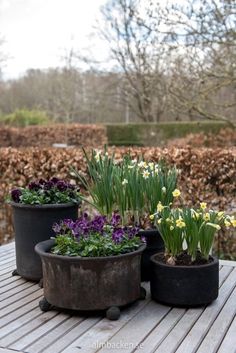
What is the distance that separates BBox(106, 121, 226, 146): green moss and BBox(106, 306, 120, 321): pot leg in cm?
1155

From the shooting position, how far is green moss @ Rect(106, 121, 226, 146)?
1488cm

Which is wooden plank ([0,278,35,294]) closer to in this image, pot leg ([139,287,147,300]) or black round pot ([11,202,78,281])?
black round pot ([11,202,78,281])

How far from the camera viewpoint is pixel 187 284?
7.89 ft

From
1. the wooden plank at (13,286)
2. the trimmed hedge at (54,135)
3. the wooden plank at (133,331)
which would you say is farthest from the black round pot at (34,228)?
the trimmed hedge at (54,135)

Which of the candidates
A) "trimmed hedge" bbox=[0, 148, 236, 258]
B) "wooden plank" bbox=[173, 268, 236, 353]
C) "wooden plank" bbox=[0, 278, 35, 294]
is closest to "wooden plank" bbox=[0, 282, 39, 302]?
"wooden plank" bbox=[0, 278, 35, 294]

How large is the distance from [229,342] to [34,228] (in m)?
1.38

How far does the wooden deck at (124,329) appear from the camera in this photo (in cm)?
201

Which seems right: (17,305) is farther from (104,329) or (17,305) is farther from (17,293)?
(104,329)

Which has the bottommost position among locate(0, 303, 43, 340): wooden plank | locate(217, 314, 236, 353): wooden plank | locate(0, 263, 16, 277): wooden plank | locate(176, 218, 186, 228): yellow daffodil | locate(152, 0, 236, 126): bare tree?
locate(0, 263, 16, 277): wooden plank

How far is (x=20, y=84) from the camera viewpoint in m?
23.0

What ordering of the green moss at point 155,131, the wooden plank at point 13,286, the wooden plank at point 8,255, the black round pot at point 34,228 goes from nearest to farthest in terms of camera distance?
the wooden plank at point 13,286 < the black round pot at point 34,228 < the wooden plank at point 8,255 < the green moss at point 155,131

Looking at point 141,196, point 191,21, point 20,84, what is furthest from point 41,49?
point 141,196

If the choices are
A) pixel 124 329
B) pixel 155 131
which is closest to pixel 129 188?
pixel 124 329

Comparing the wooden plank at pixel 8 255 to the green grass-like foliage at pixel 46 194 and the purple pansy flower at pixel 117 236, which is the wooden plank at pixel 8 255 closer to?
the green grass-like foliage at pixel 46 194
